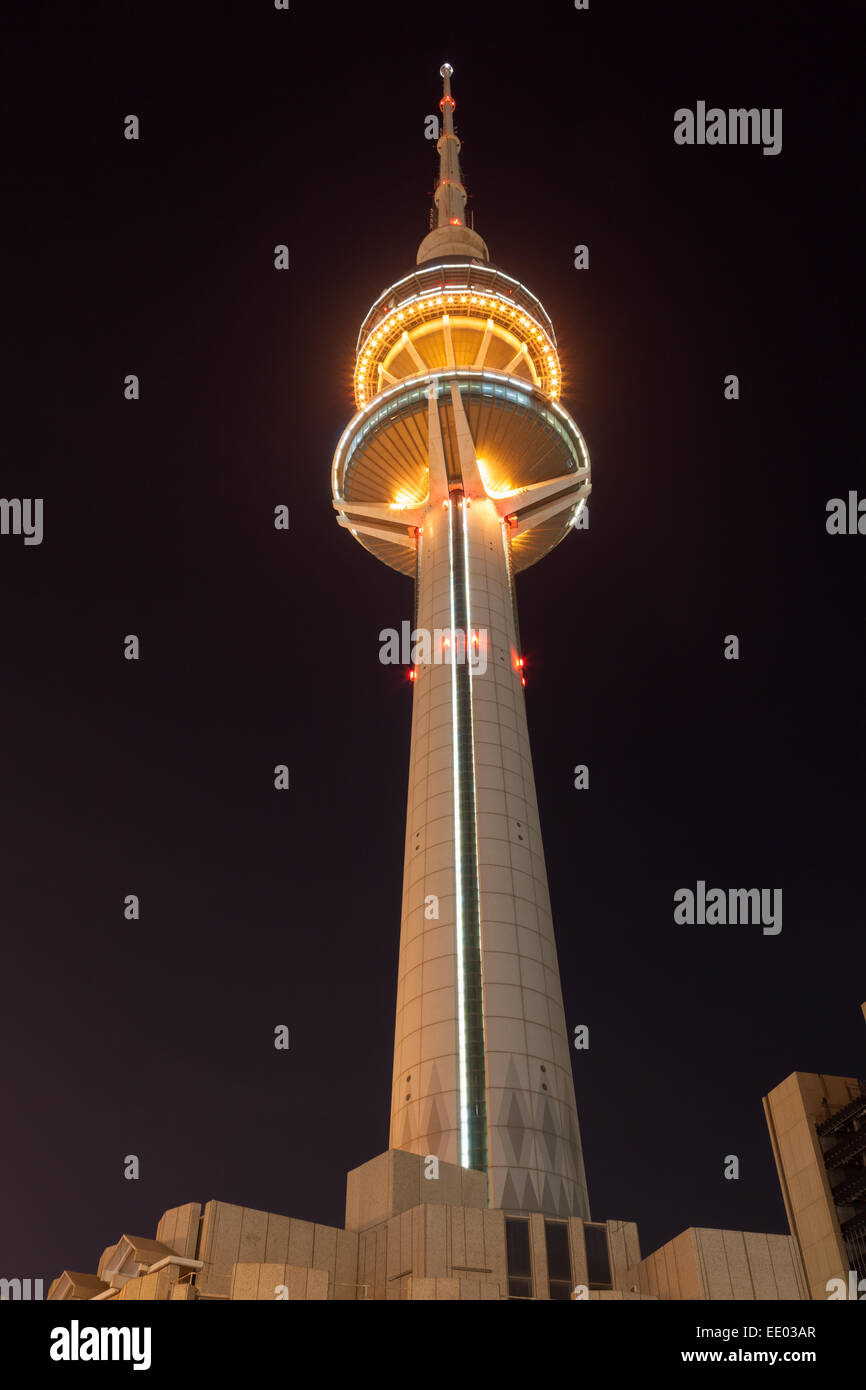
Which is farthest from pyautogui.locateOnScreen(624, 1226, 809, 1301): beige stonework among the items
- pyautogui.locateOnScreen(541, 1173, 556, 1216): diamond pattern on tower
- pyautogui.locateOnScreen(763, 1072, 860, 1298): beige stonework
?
pyautogui.locateOnScreen(763, 1072, 860, 1298): beige stonework

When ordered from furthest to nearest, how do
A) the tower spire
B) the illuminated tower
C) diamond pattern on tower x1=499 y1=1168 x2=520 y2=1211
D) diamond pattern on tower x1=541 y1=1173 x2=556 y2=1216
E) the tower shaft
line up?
the tower spire
the illuminated tower
the tower shaft
diamond pattern on tower x1=541 y1=1173 x2=556 y2=1216
diamond pattern on tower x1=499 y1=1168 x2=520 y2=1211

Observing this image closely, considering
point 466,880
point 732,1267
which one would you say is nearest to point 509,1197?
point 732,1267

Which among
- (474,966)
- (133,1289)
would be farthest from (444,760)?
(133,1289)

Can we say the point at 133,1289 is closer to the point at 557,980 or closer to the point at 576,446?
the point at 557,980

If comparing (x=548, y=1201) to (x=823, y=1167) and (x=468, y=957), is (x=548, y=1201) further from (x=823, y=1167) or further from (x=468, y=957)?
(x=823, y=1167)

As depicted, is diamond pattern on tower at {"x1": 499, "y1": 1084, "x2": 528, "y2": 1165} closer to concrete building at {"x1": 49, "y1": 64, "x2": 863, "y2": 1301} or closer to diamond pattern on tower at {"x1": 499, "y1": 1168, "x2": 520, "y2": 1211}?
concrete building at {"x1": 49, "y1": 64, "x2": 863, "y2": 1301}

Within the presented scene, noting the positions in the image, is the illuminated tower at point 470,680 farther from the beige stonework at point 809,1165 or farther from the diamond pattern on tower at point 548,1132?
the beige stonework at point 809,1165
